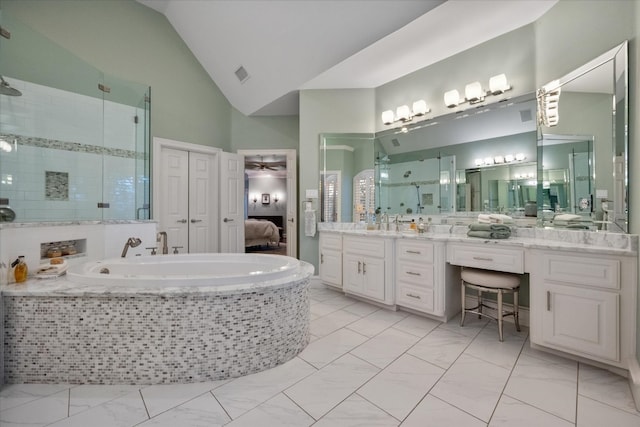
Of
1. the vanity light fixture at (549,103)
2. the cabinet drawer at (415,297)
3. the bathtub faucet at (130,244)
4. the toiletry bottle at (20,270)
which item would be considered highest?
the vanity light fixture at (549,103)

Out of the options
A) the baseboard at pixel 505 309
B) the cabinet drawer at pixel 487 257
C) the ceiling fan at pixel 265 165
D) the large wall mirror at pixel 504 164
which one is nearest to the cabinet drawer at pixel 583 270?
the cabinet drawer at pixel 487 257

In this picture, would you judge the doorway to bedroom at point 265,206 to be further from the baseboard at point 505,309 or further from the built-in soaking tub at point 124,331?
the built-in soaking tub at point 124,331

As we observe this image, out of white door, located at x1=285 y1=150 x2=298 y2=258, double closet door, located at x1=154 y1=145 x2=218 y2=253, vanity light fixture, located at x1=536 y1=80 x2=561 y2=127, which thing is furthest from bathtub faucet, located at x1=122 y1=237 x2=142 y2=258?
vanity light fixture, located at x1=536 y1=80 x2=561 y2=127

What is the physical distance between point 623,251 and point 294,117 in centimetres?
418

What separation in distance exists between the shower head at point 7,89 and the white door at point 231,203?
2.30 meters

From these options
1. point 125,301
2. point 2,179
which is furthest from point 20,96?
point 125,301

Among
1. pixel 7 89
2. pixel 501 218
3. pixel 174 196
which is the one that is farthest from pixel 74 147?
pixel 501 218

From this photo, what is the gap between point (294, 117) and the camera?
4770 mm

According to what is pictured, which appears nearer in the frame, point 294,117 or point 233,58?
point 233,58

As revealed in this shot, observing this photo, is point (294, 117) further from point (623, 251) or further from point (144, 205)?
point (623, 251)

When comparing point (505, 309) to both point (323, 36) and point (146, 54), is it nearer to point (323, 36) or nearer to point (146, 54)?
point (323, 36)

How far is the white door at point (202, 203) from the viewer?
13.7ft

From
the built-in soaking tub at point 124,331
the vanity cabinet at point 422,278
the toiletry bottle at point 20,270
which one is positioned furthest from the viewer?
the vanity cabinet at point 422,278

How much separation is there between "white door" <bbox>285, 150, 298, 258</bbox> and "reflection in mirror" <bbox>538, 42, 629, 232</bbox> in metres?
3.09
